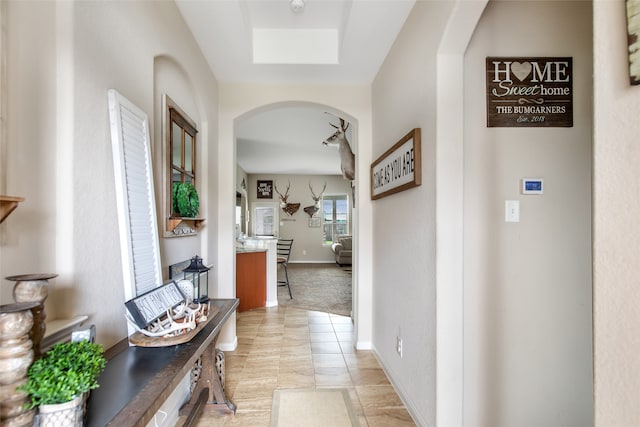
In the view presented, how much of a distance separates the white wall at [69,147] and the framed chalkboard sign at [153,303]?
141 mm

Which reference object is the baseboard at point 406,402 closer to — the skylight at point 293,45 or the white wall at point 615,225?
the white wall at point 615,225

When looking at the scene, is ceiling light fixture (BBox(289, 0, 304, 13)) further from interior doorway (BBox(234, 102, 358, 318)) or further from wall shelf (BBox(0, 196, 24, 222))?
interior doorway (BBox(234, 102, 358, 318))

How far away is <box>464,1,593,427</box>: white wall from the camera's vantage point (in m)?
1.69

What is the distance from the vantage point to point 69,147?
1071mm

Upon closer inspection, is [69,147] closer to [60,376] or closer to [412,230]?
[60,376]

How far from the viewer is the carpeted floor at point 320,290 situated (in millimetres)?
4738

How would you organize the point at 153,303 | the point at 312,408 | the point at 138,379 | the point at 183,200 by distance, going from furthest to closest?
the point at 312,408, the point at 183,200, the point at 153,303, the point at 138,379

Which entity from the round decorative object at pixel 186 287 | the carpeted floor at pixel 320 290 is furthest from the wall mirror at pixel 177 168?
the carpeted floor at pixel 320 290

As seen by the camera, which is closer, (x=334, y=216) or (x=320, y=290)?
(x=320, y=290)

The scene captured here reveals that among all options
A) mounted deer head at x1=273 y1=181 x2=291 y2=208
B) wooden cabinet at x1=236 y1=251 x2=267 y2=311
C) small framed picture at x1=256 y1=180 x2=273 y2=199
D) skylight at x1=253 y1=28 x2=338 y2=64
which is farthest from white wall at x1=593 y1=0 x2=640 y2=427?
small framed picture at x1=256 y1=180 x2=273 y2=199

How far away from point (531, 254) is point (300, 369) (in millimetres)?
1997

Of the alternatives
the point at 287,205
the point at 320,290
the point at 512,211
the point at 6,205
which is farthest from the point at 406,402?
the point at 287,205

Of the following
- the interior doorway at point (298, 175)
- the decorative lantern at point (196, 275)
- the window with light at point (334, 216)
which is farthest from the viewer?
the window with light at point (334, 216)

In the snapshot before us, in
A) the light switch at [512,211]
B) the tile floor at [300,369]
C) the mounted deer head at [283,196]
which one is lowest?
the tile floor at [300,369]
